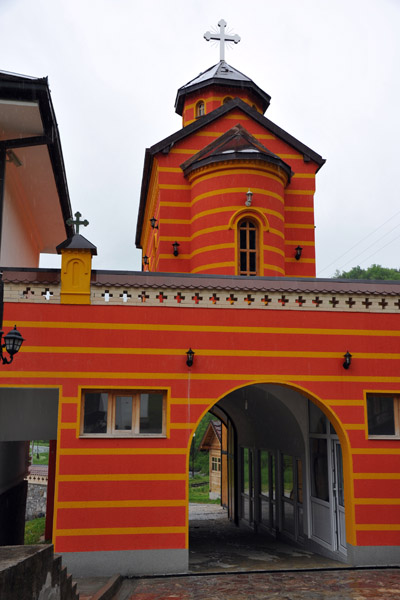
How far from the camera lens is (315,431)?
461 inches

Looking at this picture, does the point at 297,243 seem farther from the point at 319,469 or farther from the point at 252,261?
the point at 319,469

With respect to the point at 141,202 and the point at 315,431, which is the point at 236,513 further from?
the point at 141,202

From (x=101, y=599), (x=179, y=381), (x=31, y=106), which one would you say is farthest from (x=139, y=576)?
(x=31, y=106)

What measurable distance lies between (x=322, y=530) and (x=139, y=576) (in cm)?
410

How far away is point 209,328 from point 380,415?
11.4 ft

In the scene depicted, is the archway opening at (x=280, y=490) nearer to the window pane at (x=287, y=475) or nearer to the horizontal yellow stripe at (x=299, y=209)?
the window pane at (x=287, y=475)

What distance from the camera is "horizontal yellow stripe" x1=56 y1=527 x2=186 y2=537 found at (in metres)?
9.04

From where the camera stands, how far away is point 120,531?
29.9 ft

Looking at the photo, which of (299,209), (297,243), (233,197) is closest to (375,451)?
(297,243)

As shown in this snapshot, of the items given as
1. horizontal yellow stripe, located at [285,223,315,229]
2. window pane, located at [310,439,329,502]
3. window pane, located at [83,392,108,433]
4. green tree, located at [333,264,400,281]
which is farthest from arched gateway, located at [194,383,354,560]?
green tree, located at [333,264,400,281]

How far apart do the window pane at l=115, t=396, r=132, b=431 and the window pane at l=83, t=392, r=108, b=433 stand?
0.20 meters

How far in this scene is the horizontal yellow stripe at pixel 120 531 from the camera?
904cm

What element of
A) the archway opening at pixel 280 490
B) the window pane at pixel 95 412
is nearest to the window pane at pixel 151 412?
the window pane at pixel 95 412

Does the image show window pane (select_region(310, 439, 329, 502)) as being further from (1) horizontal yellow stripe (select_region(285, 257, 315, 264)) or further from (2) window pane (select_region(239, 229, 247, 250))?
(1) horizontal yellow stripe (select_region(285, 257, 315, 264))
